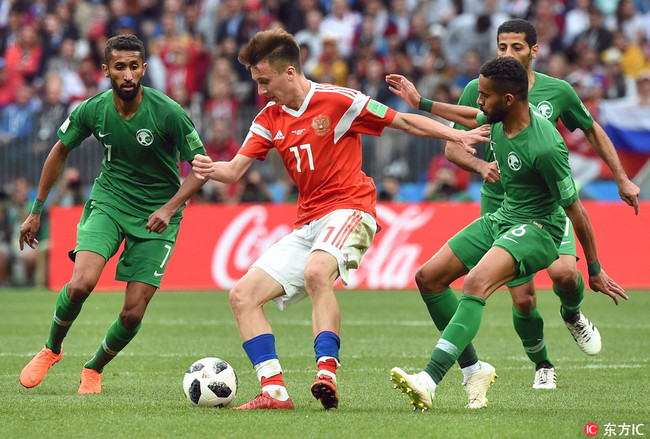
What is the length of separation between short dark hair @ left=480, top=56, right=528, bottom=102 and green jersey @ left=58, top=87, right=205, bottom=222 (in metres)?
2.41

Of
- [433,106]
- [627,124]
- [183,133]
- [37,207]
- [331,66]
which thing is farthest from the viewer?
[331,66]

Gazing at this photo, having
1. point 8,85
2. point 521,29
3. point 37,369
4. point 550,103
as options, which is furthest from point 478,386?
point 8,85

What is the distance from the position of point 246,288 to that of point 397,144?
42.8 ft

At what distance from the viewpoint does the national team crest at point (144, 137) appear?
8.26m

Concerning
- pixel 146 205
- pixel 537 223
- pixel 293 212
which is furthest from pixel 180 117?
pixel 293 212

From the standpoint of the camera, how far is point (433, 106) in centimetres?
739

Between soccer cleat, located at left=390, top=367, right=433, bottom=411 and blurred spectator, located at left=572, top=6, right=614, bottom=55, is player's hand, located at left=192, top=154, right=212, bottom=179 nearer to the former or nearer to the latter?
soccer cleat, located at left=390, top=367, right=433, bottom=411

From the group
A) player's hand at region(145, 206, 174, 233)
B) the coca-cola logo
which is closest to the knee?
player's hand at region(145, 206, 174, 233)

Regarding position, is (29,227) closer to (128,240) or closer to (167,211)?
(128,240)

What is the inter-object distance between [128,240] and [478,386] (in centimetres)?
291

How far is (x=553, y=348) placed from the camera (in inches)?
428

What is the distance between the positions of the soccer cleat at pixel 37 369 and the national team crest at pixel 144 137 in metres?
1.68

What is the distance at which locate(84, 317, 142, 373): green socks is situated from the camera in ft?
26.7

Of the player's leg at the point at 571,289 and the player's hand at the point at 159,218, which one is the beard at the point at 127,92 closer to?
the player's hand at the point at 159,218
